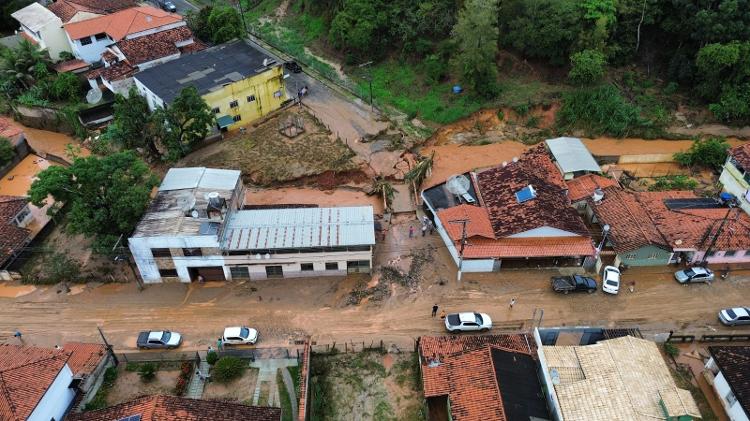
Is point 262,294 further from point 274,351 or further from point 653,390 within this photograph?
point 653,390

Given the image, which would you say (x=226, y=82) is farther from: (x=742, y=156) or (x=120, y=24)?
(x=742, y=156)

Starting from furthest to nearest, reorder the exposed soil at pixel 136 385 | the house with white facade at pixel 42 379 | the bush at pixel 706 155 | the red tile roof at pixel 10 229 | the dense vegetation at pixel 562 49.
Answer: the dense vegetation at pixel 562 49 < the bush at pixel 706 155 < the red tile roof at pixel 10 229 < the exposed soil at pixel 136 385 < the house with white facade at pixel 42 379

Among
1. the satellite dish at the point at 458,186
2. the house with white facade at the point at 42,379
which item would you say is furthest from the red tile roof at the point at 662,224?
the house with white facade at the point at 42,379

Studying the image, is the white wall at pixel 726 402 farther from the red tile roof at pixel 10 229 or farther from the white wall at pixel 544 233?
the red tile roof at pixel 10 229

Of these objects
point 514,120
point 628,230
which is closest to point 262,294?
point 628,230

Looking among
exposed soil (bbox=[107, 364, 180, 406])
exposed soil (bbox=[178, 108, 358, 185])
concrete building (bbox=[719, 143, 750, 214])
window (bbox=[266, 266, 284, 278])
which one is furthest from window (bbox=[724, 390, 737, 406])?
exposed soil (bbox=[178, 108, 358, 185])

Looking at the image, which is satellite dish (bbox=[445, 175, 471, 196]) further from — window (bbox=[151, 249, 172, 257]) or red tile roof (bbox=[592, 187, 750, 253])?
window (bbox=[151, 249, 172, 257])
